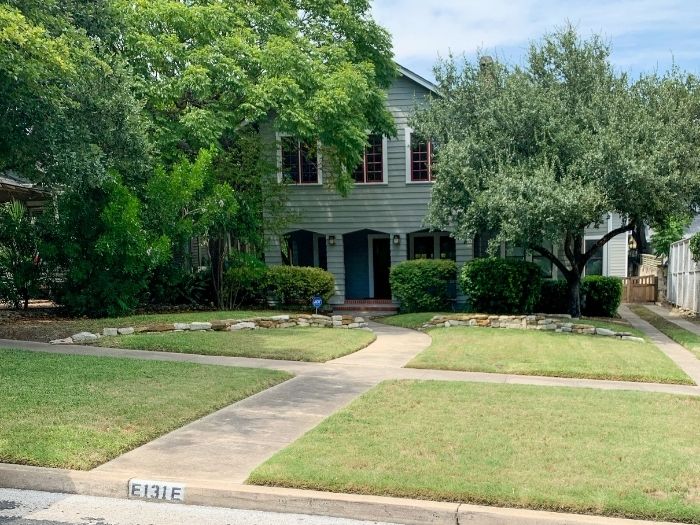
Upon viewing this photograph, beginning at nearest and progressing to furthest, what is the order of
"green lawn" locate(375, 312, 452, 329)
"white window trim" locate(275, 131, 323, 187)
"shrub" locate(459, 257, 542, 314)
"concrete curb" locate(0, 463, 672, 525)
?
"concrete curb" locate(0, 463, 672, 525) < "green lawn" locate(375, 312, 452, 329) < "shrub" locate(459, 257, 542, 314) < "white window trim" locate(275, 131, 323, 187)

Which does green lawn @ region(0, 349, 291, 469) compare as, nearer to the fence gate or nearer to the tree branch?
the tree branch

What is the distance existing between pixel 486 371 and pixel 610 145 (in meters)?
6.67

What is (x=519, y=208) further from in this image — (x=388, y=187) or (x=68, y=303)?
(x=68, y=303)

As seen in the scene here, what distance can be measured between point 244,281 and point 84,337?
650 centimetres

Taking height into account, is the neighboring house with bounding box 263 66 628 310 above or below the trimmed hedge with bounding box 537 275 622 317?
above

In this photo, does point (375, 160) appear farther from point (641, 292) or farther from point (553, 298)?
point (641, 292)

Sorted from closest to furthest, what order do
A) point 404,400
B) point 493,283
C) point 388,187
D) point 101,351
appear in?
point 404,400, point 101,351, point 493,283, point 388,187

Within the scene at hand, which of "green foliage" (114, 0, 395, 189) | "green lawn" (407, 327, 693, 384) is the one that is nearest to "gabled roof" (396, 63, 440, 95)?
"green foliage" (114, 0, 395, 189)

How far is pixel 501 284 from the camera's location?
17469 millimetres

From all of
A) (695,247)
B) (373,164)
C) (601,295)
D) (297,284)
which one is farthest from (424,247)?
(695,247)

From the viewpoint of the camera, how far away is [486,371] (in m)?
10.3

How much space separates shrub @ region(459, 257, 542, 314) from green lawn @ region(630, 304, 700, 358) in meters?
3.35

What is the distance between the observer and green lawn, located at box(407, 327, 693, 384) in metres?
10.2

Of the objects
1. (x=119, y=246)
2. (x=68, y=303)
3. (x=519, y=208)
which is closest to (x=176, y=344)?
(x=119, y=246)
